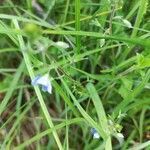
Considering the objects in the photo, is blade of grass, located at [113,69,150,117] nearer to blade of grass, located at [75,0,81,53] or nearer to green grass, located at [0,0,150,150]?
green grass, located at [0,0,150,150]

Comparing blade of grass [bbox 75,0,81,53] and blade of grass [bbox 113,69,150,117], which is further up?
blade of grass [bbox 75,0,81,53]

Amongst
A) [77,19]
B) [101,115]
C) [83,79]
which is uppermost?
[77,19]

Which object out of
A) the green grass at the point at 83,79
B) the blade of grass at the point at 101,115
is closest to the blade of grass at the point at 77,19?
the green grass at the point at 83,79

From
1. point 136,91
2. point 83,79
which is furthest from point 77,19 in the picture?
point 83,79

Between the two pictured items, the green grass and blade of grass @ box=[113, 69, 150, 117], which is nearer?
blade of grass @ box=[113, 69, 150, 117]

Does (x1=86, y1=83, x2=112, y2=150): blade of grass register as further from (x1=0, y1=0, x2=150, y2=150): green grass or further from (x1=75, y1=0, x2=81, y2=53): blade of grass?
(x1=75, y1=0, x2=81, y2=53): blade of grass

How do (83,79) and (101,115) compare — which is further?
(83,79)

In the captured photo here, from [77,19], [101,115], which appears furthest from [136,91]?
[77,19]

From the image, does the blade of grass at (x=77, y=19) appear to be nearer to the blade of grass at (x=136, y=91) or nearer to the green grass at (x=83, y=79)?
the green grass at (x=83, y=79)

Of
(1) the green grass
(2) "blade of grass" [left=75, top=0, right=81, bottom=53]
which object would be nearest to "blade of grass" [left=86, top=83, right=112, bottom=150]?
(1) the green grass

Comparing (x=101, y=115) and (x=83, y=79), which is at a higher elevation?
(x=83, y=79)

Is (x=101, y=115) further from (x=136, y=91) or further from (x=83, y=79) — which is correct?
(x=83, y=79)
